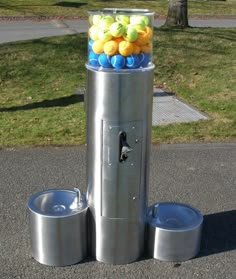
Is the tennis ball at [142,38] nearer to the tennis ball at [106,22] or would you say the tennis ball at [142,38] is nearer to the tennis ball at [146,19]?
the tennis ball at [146,19]

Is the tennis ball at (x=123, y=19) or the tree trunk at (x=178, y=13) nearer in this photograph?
the tennis ball at (x=123, y=19)

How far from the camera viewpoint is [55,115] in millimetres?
7020

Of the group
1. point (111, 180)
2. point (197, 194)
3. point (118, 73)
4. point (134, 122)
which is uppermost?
point (118, 73)

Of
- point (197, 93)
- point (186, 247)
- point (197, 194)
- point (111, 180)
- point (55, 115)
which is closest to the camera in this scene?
point (111, 180)

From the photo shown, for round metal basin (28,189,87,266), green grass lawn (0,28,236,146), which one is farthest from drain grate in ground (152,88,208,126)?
round metal basin (28,189,87,266)

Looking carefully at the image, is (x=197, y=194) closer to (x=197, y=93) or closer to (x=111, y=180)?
(x=111, y=180)

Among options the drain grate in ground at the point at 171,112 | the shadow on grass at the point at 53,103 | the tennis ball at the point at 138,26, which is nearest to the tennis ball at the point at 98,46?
the tennis ball at the point at 138,26

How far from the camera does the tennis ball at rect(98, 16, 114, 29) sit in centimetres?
314

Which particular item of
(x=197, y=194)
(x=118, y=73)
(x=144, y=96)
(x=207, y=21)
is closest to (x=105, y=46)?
(x=118, y=73)

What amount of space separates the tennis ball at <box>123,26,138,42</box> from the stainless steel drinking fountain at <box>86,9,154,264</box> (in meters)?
0.15

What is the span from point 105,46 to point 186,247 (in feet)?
5.00

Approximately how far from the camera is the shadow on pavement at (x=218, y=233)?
3.84 meters

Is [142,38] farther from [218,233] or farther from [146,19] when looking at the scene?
[218,233]

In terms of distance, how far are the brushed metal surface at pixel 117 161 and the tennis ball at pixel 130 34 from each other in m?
0.20
